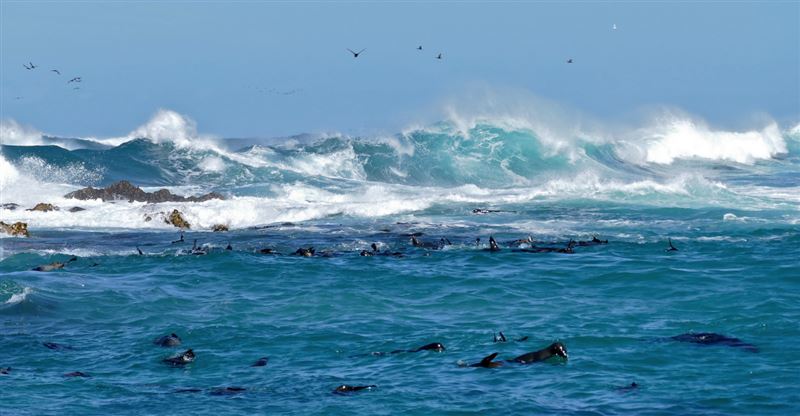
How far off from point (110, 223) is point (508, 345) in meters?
19.2

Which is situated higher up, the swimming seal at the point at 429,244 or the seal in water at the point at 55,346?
the swimming seal at the point at 429,244

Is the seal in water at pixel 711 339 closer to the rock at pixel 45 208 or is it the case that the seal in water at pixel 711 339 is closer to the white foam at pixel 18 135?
the rock at pixel 45 208

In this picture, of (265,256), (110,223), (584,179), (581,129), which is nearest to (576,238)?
(265,256)

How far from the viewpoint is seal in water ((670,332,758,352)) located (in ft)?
50.2

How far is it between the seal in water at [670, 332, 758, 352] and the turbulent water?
9.3 inches

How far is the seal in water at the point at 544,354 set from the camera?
14466mm

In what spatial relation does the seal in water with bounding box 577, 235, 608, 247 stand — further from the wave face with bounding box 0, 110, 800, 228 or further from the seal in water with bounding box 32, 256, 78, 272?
the seal in water with bounding box 32, 256, 78, 272

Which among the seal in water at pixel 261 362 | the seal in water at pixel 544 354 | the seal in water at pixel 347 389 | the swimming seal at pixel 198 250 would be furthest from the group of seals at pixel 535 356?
the swimming seal at pixel 198 250

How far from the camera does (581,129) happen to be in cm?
6662

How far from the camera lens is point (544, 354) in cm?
1459

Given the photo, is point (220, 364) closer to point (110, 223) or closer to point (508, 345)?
point (508, 345)

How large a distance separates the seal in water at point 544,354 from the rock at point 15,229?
17484mm

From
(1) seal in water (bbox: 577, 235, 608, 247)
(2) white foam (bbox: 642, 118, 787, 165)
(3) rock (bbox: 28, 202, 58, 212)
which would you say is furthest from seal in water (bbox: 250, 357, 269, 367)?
(2) white foam (bbox: 642, 118, 787, 165)

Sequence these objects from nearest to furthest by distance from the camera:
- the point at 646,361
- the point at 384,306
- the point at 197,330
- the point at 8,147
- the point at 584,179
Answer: the point at 646,361, the point at 197,330, the point at 384,306, the point at 584,179, the point at 8,147
